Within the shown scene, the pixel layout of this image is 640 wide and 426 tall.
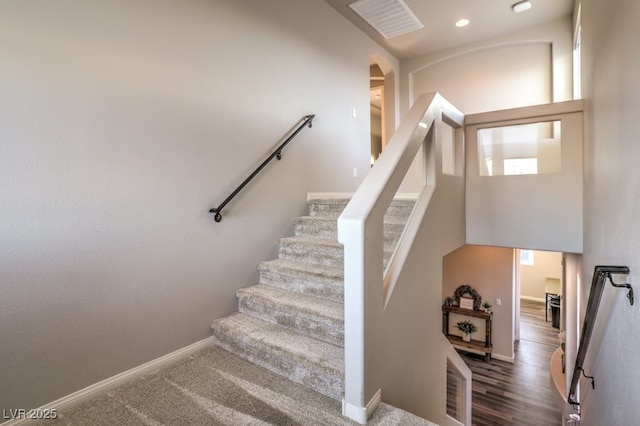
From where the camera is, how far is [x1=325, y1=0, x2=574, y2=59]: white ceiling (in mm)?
3699

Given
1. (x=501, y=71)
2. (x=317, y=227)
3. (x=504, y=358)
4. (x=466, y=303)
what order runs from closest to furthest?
(x=317, y=227) < (x=501, y=71) < (x=504, y=358) < (x=466, y=303)

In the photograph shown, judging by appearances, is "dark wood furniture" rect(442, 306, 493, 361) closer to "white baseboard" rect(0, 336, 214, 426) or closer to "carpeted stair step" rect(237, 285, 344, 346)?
"carpeted stair step" rect(237, 285, 344, 346)

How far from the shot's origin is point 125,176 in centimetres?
190

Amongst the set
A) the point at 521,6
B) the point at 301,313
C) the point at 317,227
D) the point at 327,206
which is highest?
the point at 521,6

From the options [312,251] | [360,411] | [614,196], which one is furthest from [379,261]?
[614,196]

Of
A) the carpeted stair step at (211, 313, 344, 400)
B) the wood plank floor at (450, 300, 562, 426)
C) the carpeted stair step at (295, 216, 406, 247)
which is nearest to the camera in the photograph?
the carpeted stair step at (211, 313, 344, 400)

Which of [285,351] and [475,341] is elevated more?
[285,351]

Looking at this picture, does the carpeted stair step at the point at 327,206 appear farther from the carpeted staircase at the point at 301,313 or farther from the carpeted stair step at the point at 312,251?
the carpeted stair step at the point at 312,251

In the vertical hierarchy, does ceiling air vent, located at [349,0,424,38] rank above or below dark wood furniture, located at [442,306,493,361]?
above

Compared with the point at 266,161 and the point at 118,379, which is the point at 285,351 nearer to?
the point at 118,379

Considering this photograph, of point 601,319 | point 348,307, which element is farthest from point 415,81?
point 348,307

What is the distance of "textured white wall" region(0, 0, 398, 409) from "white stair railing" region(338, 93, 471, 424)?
4.21 feet

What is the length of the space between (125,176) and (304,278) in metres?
1.41

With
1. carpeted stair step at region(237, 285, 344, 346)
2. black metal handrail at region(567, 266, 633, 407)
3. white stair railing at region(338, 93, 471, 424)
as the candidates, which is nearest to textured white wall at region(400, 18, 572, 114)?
white stair railing at region(338, 93, 471, 424)
